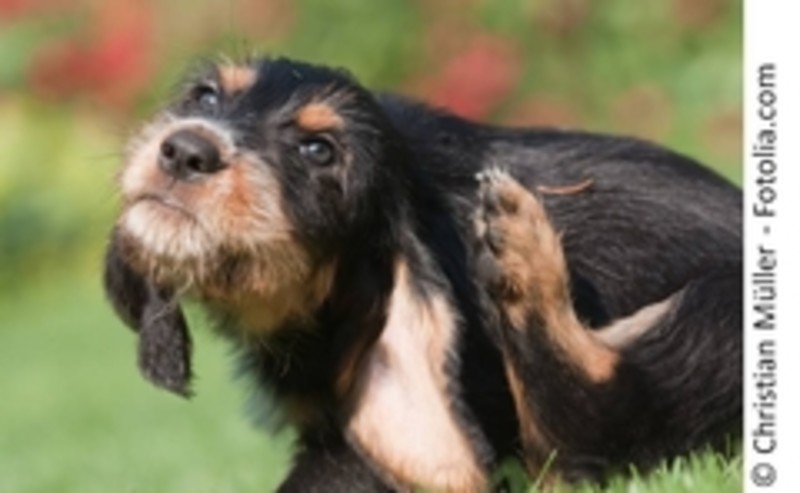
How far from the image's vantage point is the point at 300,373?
6324 mm

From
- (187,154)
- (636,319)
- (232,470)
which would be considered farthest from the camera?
(232,470)

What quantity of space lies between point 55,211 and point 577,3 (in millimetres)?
4347

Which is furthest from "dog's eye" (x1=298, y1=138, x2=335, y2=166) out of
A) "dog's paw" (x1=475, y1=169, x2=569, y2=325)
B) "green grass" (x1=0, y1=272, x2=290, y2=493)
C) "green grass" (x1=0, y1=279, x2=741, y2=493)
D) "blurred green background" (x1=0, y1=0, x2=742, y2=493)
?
"blurred green background" (x1=0, y1=0, x2=742, y2=493)

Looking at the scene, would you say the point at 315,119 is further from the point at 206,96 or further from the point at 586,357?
the point at 586,357

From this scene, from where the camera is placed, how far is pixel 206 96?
20.4ft

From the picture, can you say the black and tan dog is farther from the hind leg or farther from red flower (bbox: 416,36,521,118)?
red flower (bbox: 416,36,521,118)

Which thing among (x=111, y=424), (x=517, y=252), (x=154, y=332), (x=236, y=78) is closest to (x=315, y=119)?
(x=236, y=78)

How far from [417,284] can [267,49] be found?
341 inches

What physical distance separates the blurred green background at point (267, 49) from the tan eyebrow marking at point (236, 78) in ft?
23.0

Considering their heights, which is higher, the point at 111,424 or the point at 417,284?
the point at 417,284

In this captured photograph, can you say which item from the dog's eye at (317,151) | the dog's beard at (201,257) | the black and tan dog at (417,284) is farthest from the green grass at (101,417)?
the dog's eye at (317,151)

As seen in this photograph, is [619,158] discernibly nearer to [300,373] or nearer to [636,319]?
[636,319]
